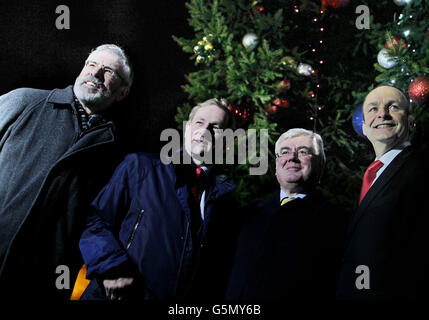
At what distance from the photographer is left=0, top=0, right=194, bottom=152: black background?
3.37m

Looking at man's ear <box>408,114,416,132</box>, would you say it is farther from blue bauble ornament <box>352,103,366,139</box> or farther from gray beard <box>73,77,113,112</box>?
gray beard <box>73,77,113,112</box>

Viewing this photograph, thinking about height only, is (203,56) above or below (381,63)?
above

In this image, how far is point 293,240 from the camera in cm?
232

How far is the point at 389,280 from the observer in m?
2.08

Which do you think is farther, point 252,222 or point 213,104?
point 213,104

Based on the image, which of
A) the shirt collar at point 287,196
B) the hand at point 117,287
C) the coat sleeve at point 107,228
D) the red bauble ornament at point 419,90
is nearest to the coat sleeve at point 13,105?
the coat sleeve at point 107,228

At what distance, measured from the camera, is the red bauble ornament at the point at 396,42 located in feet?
9.22

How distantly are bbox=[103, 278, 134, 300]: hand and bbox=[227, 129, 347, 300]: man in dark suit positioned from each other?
771 millimetres

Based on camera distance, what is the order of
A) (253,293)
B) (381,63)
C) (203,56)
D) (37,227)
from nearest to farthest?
1. (253,293)
2. (37,227)
3. (381,63)
4. (203,56)

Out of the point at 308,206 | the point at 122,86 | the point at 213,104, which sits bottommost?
the point at 308,206

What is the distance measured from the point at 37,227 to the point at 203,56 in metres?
2.18

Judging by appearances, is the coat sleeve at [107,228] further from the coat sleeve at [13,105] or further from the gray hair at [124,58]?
the coat sleeve at [13,105]

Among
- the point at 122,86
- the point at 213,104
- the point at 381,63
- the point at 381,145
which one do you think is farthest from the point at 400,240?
the point at 122,86
